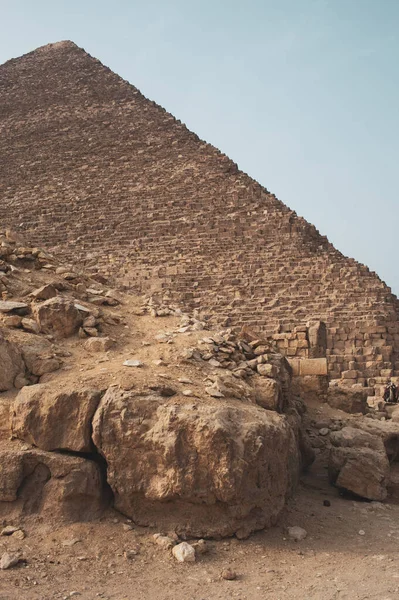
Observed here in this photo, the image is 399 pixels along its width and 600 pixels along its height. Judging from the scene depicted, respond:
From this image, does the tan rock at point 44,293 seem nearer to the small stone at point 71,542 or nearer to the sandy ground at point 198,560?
the sandy ground at point 198,560

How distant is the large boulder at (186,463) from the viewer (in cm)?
393

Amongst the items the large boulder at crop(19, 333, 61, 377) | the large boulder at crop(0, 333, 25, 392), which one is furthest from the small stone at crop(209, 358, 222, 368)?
the large boulder at crop(0, 333, 25, 392)

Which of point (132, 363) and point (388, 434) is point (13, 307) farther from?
point (388, 434)

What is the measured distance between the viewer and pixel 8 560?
3.57 metres

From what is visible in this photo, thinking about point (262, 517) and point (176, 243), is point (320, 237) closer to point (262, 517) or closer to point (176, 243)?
point (176, 243)

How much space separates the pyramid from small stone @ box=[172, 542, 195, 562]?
6057mm

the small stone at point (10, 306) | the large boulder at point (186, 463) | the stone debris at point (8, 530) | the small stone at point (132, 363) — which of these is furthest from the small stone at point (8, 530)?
the small stone at point (10, 306)

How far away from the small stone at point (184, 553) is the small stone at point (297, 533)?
0.70m

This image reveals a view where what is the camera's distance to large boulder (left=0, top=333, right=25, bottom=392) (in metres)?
4.54

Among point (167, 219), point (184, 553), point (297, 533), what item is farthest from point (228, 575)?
point (167, 219)

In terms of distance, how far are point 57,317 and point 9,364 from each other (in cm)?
74

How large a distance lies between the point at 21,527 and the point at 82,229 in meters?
24.5

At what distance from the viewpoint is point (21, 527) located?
3.90 metres

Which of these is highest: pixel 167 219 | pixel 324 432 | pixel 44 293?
pixel 167 219
